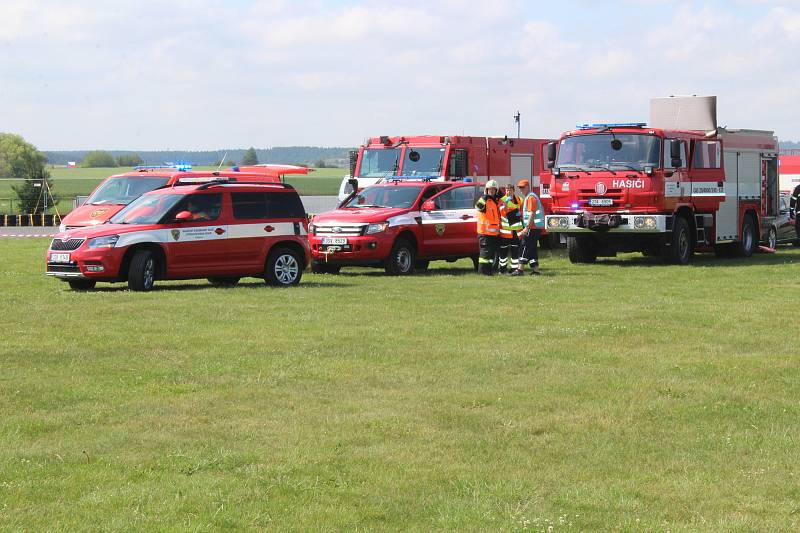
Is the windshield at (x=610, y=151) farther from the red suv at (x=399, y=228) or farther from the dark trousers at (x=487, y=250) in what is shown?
the dark trousers at (x=487, y=250)

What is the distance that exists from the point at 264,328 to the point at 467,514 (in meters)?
8.21

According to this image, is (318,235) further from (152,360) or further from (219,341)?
(152,360)

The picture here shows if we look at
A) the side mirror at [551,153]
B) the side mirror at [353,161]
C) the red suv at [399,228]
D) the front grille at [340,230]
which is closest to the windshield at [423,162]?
the side mirror at [353,161]

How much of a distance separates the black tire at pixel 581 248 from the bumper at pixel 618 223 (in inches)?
38.0

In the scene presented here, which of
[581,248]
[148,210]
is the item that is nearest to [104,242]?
[148,210]

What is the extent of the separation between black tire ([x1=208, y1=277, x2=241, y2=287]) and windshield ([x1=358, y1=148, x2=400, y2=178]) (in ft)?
23.6

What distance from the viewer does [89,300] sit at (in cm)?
1794

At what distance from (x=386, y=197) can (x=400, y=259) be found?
4.80ft

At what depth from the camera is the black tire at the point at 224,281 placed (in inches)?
845

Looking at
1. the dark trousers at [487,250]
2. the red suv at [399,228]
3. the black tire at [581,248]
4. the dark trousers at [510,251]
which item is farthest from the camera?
the black tire at [581,248]

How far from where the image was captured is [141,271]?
63.7ft

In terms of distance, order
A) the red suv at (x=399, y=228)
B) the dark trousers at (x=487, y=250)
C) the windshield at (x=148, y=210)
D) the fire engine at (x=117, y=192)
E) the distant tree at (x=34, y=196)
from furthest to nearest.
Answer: the distant tree at (x=34, y=196) → the fire engine at (x=117, y=192) → the dark trousers at (x=487, y=250) → the red suv at (x=399, y=228) → the windshield at (x=148, y=210)

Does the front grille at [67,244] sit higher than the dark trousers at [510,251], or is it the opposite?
the front grille at [67,244]

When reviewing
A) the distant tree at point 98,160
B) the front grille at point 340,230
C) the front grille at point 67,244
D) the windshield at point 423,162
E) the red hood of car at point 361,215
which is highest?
the distant tree at point 98,160
